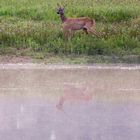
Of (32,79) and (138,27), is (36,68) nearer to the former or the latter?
(32,79)

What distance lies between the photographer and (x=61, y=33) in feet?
41.1

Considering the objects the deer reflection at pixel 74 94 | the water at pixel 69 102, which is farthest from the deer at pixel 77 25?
the deer reflection at pixel 74 94

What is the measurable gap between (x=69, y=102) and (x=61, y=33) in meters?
4.47

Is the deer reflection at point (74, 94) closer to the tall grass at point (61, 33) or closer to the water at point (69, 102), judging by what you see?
the water at point (69, 102)

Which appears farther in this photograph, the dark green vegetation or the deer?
the deer

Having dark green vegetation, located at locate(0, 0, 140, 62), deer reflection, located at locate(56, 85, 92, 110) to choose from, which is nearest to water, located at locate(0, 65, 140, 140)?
deer reflection, located at locate(56, 85, 92, 110)

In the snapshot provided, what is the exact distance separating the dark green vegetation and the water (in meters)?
1.11

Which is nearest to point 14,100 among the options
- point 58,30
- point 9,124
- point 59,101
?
point 59,101

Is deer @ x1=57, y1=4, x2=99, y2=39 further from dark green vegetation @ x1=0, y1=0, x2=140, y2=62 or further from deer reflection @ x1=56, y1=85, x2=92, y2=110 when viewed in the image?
deer reflection @ x1=56, y1=85, x2=92, y2=110

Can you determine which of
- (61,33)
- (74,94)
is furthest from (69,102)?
(61,33)

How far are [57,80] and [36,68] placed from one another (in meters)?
1.03

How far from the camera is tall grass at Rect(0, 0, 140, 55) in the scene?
38.3 feet

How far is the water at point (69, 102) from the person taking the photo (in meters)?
6.77

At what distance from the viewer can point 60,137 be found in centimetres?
655
